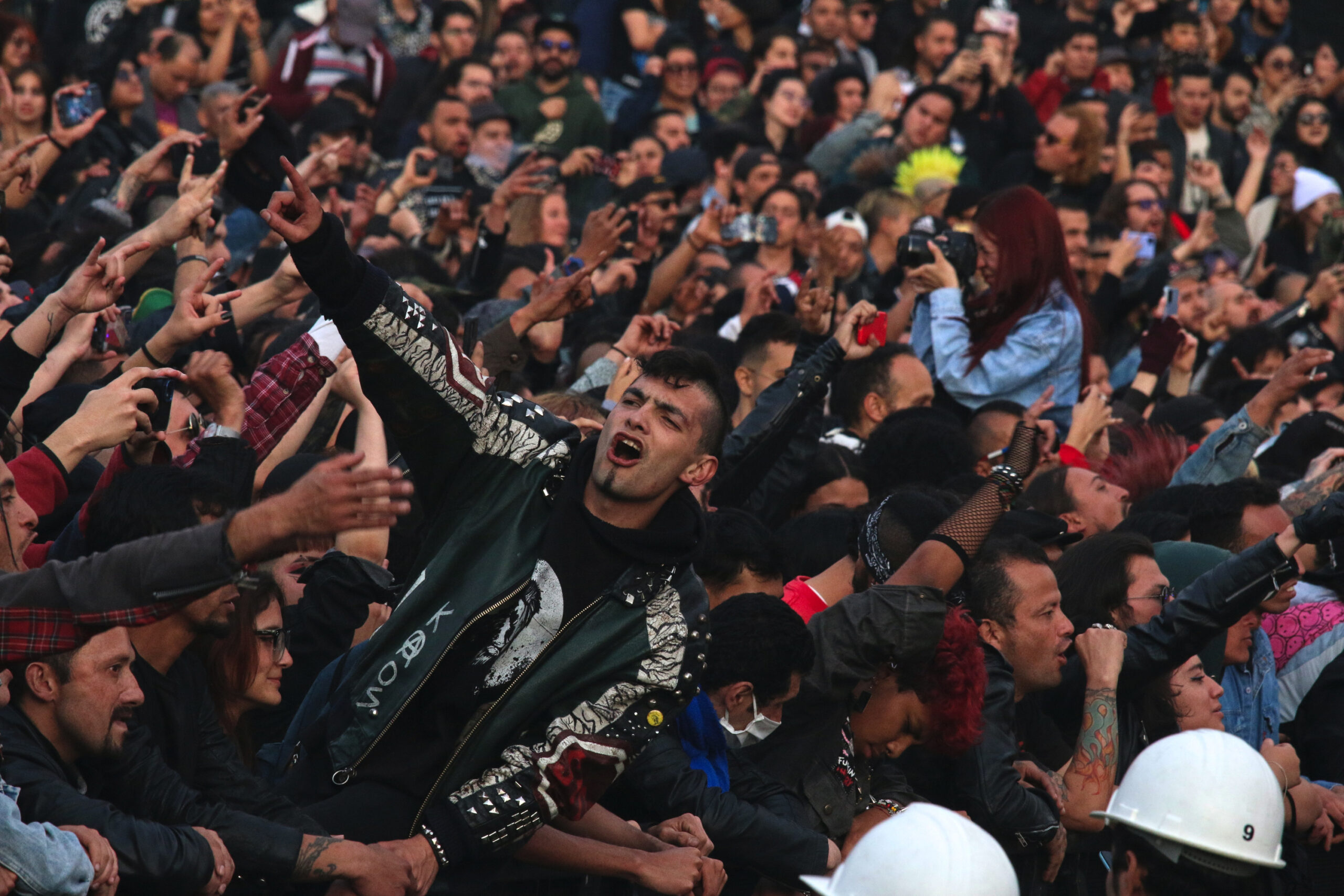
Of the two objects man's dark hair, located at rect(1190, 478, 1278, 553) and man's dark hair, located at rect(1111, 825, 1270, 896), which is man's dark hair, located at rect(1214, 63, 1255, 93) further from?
man's dark hair, located at rect(1111, 825, 1270, 896)

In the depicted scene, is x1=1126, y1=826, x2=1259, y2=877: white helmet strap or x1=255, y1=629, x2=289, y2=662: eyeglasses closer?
x1=1126, y1=826, x2=1259, y2=877: white helmet strap

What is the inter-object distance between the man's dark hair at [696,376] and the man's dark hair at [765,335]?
8.86ft

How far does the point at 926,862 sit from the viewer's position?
2957 mm

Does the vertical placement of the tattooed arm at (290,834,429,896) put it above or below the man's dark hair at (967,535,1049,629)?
above

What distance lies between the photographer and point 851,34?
15.0 metres

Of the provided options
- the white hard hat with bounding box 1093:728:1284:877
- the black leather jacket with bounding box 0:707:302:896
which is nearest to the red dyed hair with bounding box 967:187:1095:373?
the white hard hat with bounding box 1093:728:1284:877

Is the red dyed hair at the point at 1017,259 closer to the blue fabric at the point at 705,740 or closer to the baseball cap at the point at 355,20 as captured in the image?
the blue fabric at the point at 705,740

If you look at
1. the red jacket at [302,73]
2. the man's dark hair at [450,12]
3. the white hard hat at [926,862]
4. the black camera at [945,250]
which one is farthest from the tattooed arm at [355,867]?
the man's dark hair at [450,12]

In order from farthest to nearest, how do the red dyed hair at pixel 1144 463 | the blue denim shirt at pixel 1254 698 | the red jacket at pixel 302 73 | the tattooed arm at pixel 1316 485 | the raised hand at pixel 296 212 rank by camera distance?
the red jacket at pixel 302 73 → the red dyed hair at pixel 1144 463 → the tattooed arm at pixel 1316 485 → the blue denim shirt at pixel 1254 698 → the raised hand at pixel 296 212

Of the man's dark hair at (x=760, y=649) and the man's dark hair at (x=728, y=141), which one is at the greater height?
the man's dark hair at (x=760, y=649)

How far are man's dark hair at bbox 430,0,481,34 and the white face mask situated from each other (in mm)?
9791

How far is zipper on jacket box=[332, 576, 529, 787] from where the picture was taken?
3.86 metres

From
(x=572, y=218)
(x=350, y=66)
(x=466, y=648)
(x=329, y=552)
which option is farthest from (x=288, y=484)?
(x=350, y=66)

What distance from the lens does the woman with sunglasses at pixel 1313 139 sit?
14422 millimetres
